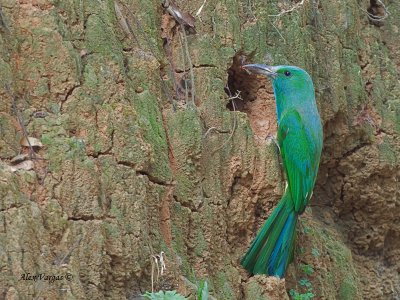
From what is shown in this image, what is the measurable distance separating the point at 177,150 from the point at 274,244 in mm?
837

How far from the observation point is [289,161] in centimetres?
554

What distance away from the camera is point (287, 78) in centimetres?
575

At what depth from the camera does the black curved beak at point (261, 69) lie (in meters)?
5.70

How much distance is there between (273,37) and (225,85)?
681mm

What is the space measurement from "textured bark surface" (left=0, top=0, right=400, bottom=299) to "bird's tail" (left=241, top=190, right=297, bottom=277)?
0.11 m

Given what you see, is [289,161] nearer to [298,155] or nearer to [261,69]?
[298,155]

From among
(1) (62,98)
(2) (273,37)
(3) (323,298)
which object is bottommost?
(3) (323,298)

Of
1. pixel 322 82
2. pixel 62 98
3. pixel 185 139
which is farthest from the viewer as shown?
pixel 322 82

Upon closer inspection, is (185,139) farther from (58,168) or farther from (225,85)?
(58,168)

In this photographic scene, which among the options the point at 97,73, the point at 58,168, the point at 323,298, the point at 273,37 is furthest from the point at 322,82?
the point at 58,168

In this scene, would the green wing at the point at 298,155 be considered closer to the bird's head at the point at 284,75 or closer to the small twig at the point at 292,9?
the bird's head at the point at 284,75

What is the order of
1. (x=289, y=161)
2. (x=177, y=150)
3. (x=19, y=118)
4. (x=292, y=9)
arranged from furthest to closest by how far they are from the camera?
1. (x=292, y=9)
2. (x=289, y=161)
3. (x=177, y=150)
4. (x=19, y=118)
